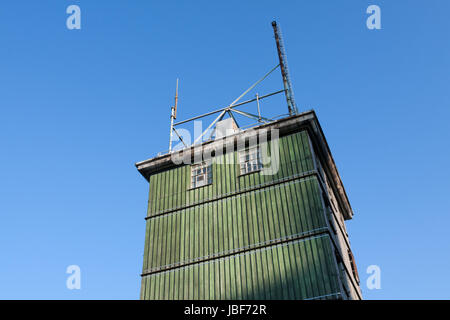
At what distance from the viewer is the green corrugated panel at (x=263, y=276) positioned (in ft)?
58.6

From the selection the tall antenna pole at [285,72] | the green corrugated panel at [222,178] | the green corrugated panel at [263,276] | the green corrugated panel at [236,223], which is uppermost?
the tall antenna pole at [285,72]

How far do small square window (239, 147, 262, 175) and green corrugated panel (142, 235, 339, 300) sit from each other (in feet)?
14.9

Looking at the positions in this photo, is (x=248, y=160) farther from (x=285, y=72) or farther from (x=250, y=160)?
(x=285, y=72)

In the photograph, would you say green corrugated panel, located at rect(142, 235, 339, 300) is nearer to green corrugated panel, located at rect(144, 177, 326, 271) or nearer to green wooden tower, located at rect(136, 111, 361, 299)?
green wooden tower, located at rect(136, 111, 361, 299)

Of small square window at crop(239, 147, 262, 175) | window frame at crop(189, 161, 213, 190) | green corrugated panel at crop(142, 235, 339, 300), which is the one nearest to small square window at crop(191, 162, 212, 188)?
window frame at crop(189, 161, 213, 190)

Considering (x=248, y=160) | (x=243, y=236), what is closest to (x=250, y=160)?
(x=248, y=160)

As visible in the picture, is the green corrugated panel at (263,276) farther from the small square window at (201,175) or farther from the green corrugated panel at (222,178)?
the small square window at (201,175)

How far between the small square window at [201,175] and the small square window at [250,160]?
1948 mm

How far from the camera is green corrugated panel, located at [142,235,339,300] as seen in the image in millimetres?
17859

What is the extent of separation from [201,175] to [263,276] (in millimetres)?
6918

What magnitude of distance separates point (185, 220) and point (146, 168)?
4.51 meters

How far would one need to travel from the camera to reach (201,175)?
23109 mm

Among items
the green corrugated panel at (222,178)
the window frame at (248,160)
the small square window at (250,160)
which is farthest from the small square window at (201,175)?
the small square window at (250,160)

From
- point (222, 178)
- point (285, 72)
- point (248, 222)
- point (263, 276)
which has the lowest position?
point (263, 276)
